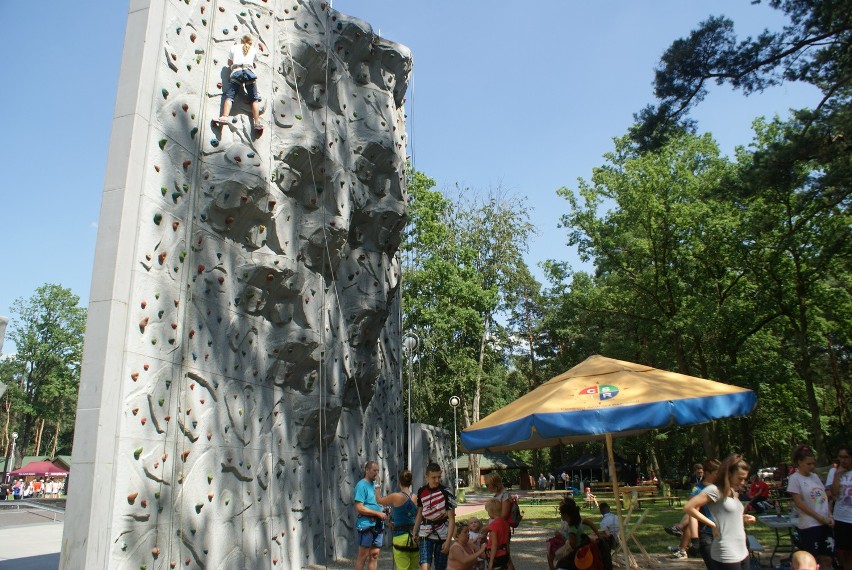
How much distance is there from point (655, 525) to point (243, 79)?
48.5 feet

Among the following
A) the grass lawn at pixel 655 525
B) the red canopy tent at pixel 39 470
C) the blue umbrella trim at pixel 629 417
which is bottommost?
the grass lawn at pixel 655 525

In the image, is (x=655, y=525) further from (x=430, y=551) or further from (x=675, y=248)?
(x=675, y=248)

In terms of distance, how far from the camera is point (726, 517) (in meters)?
5.09

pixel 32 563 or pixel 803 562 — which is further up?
pixel 803 562

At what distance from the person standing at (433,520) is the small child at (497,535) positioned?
0.50m

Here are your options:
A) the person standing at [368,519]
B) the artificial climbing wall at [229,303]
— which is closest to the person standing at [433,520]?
the person standing at [368,519]

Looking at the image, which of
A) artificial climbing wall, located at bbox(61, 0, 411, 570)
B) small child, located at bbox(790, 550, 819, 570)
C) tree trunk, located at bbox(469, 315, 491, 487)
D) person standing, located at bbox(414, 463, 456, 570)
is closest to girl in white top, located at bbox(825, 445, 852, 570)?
small child, located at bbox(790, 550, 819, 570)

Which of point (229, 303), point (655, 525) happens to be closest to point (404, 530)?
point (229, 303)

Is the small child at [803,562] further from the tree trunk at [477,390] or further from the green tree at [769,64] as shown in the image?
the tree trunk at [477,390]

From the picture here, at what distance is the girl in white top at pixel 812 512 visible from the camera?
21.2ft

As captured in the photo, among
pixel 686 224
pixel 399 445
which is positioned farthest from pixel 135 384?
pixel 686 224

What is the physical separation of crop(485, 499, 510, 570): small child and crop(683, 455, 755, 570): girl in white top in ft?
8.07

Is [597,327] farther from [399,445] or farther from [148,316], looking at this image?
[148,316]

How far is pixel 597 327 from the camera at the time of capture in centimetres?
4284
